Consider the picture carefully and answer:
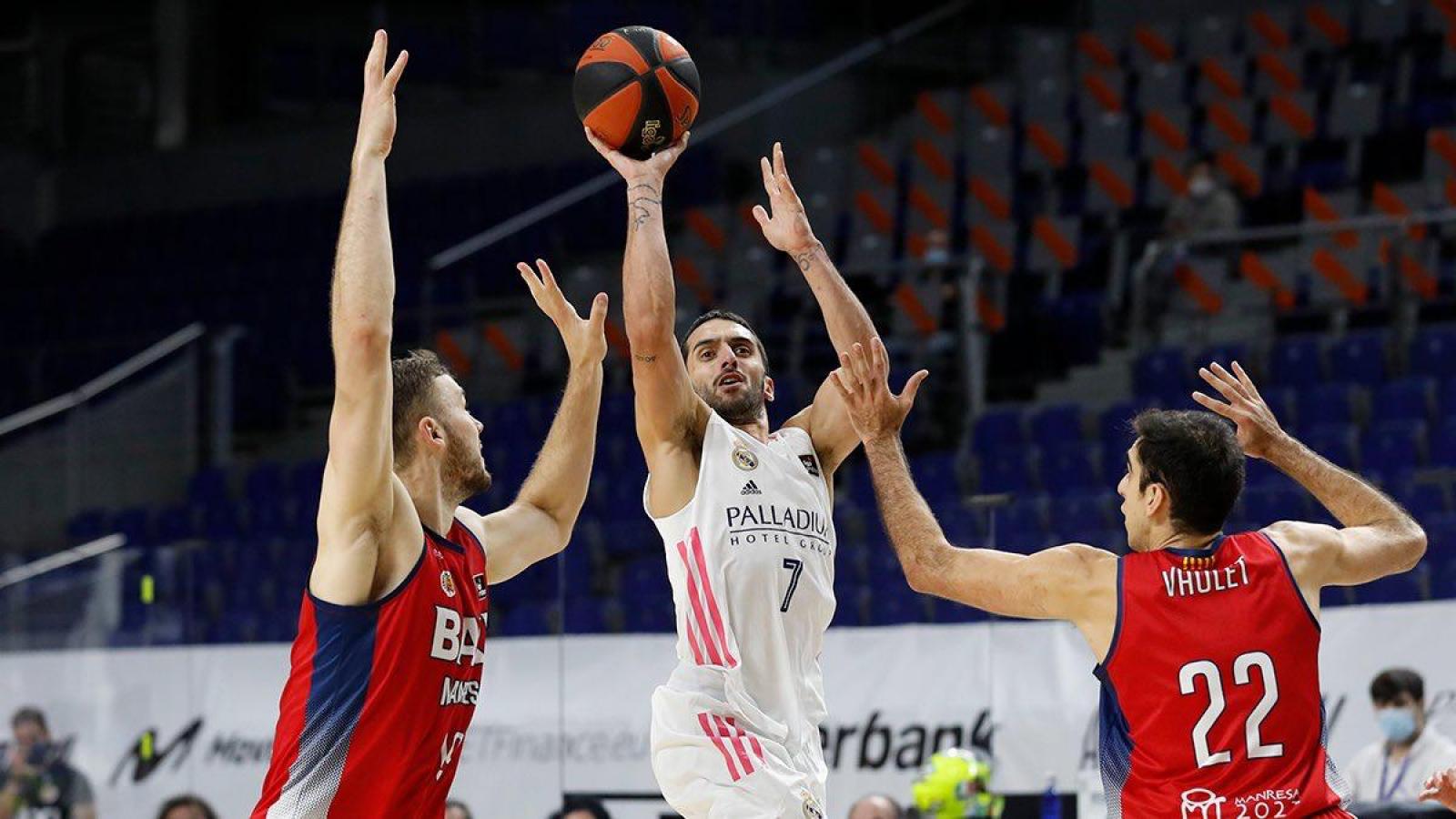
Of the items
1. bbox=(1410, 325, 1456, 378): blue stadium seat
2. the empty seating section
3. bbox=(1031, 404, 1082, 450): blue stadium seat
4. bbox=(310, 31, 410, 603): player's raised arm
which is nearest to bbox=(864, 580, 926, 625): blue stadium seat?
the empty seating section

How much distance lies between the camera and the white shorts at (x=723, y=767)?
5668 millimetres

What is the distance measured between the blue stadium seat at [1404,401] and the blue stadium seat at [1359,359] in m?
0.42

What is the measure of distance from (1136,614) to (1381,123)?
12.5m

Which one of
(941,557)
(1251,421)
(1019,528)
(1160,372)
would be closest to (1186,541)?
(1251,421)

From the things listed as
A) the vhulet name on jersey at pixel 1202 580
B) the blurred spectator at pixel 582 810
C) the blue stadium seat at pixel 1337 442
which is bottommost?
the blurred spectator at pixel 582 810

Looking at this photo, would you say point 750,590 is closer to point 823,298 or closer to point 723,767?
point 723,767

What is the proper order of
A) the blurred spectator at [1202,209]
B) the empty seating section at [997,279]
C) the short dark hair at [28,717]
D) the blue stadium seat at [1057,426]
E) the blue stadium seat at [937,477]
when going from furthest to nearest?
the blurred spectator at [1202,209], the blue stadium seat at [1057,426], the blue stadium seat at [937,477], the empty seating section at [997,279], the short dark hair at [28,717]

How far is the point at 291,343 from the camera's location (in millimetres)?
19141

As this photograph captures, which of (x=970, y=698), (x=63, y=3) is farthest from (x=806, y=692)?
(x=63, y=3)

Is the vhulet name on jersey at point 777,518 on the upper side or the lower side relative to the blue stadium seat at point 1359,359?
lower

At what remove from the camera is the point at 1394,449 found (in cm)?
1257

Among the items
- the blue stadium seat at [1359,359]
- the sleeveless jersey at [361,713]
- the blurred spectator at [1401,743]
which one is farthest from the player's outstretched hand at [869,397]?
the blue stadium seat at [1359,359]

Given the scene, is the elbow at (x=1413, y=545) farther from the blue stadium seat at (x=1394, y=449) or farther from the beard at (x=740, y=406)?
the blue stadium seat at (x=1394, y=449)

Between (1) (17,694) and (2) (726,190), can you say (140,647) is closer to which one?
(1) (17,694)
